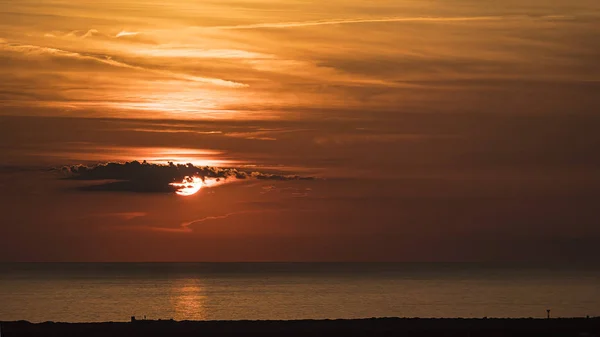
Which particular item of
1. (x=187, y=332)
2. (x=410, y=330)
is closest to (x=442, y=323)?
(x=410, y=330)

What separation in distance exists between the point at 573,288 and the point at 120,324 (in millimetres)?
138438

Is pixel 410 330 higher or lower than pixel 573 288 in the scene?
lower

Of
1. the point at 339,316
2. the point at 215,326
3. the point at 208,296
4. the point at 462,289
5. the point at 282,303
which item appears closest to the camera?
the point at 215,326

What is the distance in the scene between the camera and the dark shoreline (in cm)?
6612

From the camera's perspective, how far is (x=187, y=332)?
67.2m

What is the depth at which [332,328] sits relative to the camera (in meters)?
69.4

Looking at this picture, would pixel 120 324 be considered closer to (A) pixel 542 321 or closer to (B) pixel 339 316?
(A) pixel 542 321

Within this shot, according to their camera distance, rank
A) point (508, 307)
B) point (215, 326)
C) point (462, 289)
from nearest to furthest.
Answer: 1. point (215, 326)
2. point (508, 307)
3. point (462, 289)

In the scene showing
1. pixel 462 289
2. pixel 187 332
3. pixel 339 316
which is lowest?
pixel 187 332

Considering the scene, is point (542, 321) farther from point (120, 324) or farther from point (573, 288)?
point (573, 288)

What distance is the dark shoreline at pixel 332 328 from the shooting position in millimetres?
66125

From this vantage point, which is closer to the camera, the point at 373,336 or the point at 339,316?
Result: the point at 373,336

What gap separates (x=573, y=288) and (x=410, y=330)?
135466 millimetres

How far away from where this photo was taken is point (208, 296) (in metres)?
176
